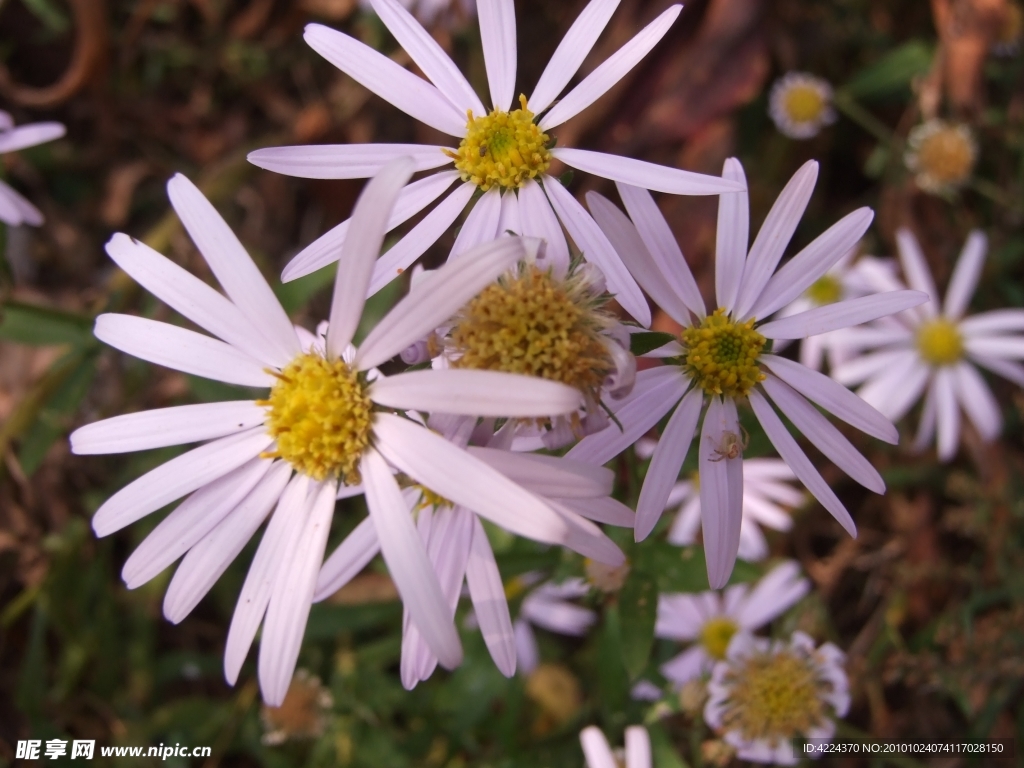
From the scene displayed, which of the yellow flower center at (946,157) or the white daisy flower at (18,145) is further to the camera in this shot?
the yellow flower center at (946,157)

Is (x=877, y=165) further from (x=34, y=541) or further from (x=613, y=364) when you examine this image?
(x=34, y=541)

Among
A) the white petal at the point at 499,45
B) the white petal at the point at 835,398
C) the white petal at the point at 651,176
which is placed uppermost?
the white petal at the point at 499,45

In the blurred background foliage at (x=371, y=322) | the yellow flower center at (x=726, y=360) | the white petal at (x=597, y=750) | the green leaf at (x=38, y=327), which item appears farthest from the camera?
the blurred background foliage at (x=371, y=322)

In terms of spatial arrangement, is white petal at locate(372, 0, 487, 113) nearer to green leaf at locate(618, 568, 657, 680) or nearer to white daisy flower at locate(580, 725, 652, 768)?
green leaf at locate(618, 568, 657, 680)

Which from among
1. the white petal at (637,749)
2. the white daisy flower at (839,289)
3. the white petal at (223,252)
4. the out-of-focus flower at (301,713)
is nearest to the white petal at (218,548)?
the white petal at (223,252)

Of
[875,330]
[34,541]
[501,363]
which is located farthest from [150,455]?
[875,330]

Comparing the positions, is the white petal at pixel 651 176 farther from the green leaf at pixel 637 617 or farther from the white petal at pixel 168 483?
the green leaf at pixel 637 617

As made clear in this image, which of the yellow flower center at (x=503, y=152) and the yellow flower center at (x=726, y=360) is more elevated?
the yellow flower center at (x=503, y=152)

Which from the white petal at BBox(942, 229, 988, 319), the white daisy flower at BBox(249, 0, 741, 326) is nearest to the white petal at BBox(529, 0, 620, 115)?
the white daisy flower at BBox(249, 0, 741, 326)
